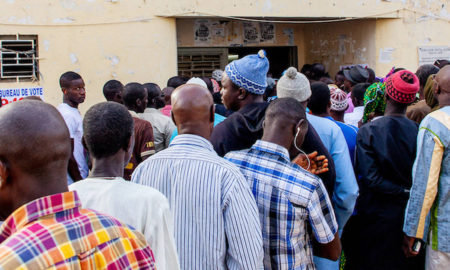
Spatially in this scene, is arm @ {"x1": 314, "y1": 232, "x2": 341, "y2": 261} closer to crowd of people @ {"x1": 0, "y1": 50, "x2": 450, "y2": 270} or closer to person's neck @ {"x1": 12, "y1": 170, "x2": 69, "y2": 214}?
crowd of people @ {"x1": 0, "y1": 50, "x2": 450, "y2": 270}

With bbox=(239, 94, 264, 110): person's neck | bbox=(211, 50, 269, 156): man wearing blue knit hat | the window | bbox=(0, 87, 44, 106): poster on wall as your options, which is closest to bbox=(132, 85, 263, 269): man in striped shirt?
bbox=(211, 50, 269, 156): man wearing blue knit hat

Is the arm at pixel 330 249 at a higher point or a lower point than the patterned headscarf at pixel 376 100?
lower

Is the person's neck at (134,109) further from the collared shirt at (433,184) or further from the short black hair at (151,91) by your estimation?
Result: the collared shirt at (433,184)

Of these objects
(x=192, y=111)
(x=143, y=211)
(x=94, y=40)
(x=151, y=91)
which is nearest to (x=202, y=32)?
(x=94, y=40)

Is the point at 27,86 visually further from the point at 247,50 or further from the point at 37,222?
the point at 37,222

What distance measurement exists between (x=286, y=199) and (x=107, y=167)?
0.88 meters

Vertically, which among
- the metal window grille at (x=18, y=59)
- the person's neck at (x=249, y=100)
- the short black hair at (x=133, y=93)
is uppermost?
the metal window grille at (x=18, y=59)

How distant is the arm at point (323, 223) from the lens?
2.28 metres

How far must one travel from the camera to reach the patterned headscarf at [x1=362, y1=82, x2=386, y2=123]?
392cm

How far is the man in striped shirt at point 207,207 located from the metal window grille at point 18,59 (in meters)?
5.70

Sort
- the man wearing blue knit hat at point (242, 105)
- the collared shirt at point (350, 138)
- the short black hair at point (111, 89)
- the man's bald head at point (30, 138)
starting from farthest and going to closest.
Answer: the short black hair at point (111, 89) → the collared shirt at point (350, 138) → the man wearing blue knit hat at point (242, 105) → the man's bald head at point (30, 138)

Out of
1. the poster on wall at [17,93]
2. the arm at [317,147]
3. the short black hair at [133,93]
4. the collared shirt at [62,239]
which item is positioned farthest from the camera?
the poster on wall at [17,93]

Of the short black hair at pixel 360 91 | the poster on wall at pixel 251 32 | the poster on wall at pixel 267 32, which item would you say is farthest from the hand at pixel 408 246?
the poster on wall at pixel 267 32

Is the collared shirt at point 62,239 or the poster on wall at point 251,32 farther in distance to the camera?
the poster on wall at point 251,32
